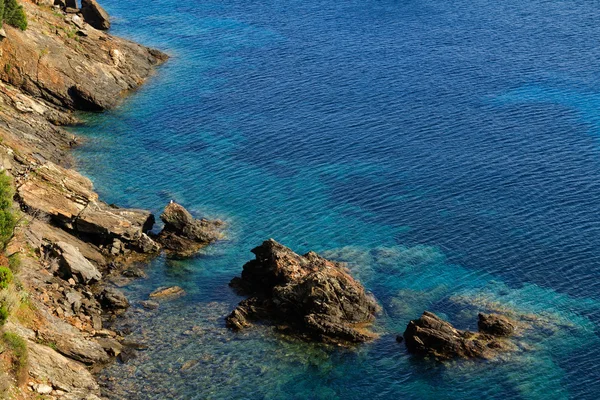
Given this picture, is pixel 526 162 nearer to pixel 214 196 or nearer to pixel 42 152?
pixel 214 196

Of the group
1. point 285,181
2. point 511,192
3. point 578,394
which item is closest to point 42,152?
point 285,181

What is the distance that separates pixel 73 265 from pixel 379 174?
3564cm

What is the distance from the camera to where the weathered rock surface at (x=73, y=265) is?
6016 cm

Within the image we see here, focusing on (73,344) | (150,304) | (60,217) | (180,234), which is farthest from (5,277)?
(180,234)

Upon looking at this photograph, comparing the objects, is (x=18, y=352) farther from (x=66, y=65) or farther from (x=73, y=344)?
(x=66, y=65)

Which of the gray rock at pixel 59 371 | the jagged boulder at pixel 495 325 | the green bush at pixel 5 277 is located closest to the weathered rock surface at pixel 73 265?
the green bush at pixel 5 277

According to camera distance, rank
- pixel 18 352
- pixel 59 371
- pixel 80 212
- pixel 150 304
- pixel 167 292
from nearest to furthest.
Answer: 1. pixel 18 352
2. pixel 59 371
3. pixel 150 304
4. pixel 167 292
5. pixel 80 212

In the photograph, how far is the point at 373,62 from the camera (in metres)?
112

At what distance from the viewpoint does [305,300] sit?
58.8 metres

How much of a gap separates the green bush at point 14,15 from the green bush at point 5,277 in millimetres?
51716

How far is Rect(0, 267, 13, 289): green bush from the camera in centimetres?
4847

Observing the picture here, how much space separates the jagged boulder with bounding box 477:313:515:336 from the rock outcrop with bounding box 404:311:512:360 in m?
0.79

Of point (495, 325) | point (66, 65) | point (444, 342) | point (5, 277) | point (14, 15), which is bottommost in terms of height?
point (444, 342)

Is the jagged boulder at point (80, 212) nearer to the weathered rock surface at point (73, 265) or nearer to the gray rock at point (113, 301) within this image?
the weathered rock surface at point (73, 265)
